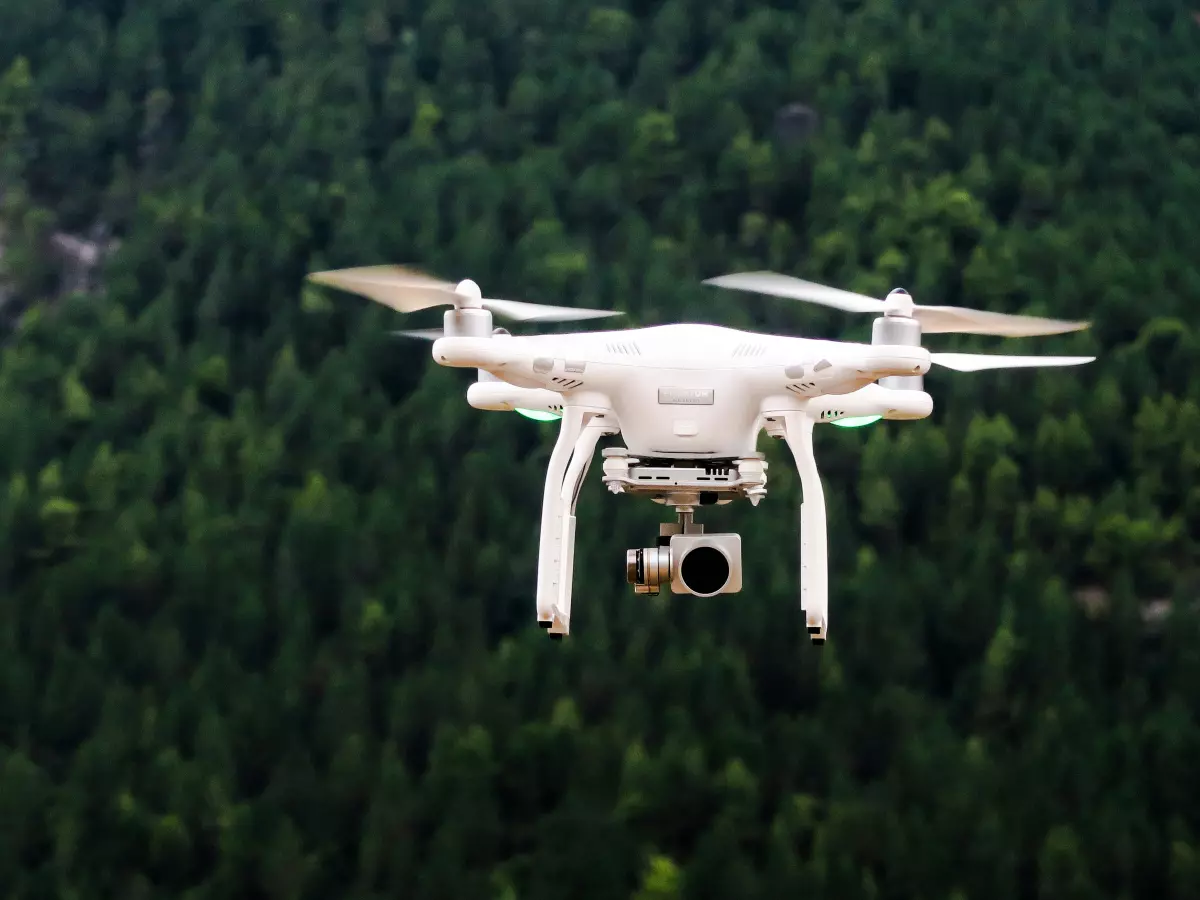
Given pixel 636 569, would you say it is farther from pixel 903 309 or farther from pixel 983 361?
pixel 983 361

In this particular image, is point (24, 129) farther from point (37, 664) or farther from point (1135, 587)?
point (1135, 587)

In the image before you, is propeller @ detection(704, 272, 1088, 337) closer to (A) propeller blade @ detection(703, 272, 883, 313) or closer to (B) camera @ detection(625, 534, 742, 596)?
(A) propeller blade @ detection(703, 272, 883, 313)

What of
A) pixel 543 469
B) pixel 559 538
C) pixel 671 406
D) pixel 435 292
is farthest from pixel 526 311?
pixel 543 469

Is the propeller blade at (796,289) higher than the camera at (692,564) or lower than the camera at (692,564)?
higher

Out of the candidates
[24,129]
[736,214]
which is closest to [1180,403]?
[736,214]

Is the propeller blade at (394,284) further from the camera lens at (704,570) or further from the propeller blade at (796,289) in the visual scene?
the camera lens at (704,570)

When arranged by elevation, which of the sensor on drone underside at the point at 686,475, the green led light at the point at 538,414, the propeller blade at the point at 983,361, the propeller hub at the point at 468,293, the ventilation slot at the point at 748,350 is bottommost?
the sensor on drone underside at the point at 686,475

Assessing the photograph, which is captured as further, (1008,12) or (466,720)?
(1008,12)

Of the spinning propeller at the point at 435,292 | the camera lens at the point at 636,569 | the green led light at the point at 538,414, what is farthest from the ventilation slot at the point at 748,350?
the green led light at the point at 538,414
